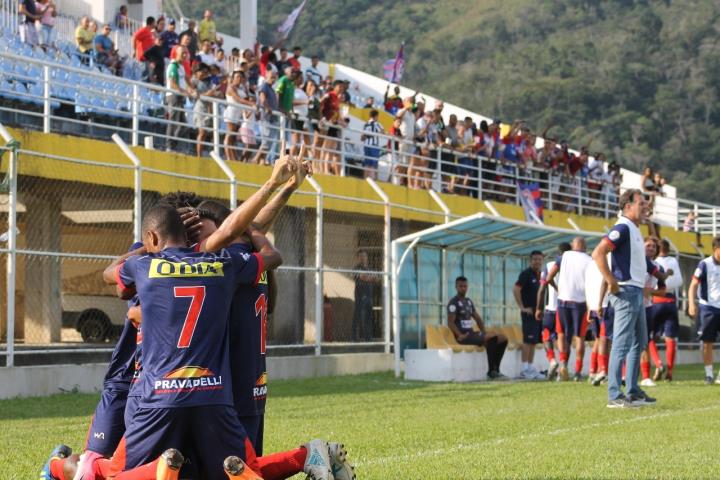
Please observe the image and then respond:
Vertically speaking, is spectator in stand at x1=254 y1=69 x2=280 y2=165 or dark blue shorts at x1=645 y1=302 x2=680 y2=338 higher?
spectator in stand at x1=254 y1=69 x2=280 y2=165

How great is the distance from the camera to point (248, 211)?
252 inches

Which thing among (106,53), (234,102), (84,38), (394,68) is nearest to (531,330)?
(234,102)

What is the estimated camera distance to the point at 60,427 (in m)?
11.5

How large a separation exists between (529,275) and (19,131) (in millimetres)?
8195

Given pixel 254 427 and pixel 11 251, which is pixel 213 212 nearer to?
pixel 254 427

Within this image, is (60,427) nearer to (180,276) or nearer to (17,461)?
(17,461)

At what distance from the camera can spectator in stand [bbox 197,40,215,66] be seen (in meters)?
25.5

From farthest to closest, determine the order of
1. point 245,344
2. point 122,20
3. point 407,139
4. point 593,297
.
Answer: point 122,20 → point 407,139 → point 593,297 → point 245,344

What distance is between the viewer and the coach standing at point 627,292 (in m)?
12.8

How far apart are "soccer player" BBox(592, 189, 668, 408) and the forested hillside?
71270 millimetres

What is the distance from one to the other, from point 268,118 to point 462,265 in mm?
4242

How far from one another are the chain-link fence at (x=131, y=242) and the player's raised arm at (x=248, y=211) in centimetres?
1085

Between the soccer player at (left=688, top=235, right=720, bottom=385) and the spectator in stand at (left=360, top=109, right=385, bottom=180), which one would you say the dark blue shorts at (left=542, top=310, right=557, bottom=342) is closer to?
the soccer player at (left=688, top=235, right=720, bottom=385)

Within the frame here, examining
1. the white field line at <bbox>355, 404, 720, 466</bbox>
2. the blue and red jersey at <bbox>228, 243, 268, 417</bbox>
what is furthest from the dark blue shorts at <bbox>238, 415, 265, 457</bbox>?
the white field line at <bbox>355, 404, 720, 466</bbox>
